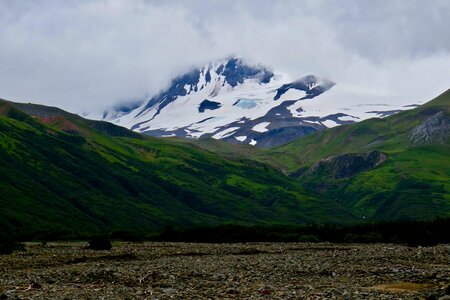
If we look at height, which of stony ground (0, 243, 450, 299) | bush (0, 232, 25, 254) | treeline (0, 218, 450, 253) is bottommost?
treeline (0, 218, 450, 253)

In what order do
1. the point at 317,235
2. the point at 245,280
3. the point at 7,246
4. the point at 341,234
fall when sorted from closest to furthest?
the point at 245,280
the point at 7,246
the point at 341,234
the point at 317,235

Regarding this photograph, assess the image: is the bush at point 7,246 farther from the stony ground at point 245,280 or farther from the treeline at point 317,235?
the stony ground at point 245,280

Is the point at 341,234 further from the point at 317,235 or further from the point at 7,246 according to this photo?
the point at 7,246

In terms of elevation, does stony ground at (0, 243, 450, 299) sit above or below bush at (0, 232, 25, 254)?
above

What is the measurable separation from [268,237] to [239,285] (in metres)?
65.3

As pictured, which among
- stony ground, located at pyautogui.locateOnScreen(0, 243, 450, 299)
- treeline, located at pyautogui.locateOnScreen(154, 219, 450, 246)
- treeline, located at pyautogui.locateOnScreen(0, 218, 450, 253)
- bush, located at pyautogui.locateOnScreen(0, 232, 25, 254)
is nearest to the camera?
stony ground, located at pyautogui.locateOnScreen(0, 243, 450, 299)

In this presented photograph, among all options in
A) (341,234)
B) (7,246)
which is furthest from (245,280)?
(341,234)

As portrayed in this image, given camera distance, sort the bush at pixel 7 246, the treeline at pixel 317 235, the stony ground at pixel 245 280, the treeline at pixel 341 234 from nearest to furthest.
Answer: the stony ground at pixel 245 280
the bush at pixel 7 246
the treeline at pixel 341 234
the treeline at pixel 317 235

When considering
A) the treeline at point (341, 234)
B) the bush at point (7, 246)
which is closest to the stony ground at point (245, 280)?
the bush at point (7, 246)

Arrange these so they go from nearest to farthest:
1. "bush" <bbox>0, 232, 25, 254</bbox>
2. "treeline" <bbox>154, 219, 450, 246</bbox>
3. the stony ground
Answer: the stony ground, "bush" <bbox>0, 232, 25, 254</bbox>, "treeline" <bbox>154, 219, 450, 246</bbox>

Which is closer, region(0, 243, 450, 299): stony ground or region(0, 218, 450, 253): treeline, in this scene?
region(0, 243, 450, 299): stony ground

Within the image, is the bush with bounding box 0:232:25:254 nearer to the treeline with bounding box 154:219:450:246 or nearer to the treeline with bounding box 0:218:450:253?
the treeline with bounding box 0:218:450:253

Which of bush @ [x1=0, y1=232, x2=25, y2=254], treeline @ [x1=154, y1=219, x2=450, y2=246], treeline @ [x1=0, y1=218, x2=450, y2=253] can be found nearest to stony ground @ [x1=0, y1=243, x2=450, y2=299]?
bush @ [x1=0, y1=232, x2=25, y2=254]

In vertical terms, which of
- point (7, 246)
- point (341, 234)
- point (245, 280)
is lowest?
point (341, 234)
